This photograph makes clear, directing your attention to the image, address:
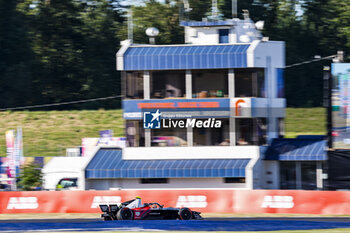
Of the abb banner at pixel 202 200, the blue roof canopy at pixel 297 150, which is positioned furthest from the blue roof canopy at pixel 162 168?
the abb banner at pixel 202 200

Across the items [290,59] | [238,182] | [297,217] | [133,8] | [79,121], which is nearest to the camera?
[297,217]

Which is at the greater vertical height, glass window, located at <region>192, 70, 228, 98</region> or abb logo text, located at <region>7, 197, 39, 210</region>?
glass window, located at <region>192, 70, 228, 98</region>

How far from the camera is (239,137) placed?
4000cm

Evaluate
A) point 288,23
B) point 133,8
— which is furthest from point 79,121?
point 288,23

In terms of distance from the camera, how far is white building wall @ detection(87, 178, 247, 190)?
39094 mm

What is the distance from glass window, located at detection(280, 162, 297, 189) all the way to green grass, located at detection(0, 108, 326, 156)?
20404 mm

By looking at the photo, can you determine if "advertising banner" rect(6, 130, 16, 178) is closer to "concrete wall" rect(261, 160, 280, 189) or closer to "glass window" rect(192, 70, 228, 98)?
"glass window" rect(192, 70, 228, 98)

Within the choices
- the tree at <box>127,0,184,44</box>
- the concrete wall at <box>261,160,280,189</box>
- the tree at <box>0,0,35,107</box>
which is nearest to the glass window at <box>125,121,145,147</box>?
the concrete wall at <box>261,160,280,189</box>

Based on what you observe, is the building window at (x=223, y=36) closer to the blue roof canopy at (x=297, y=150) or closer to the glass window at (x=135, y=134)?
the blue roof canopy at (x=297, y=150)

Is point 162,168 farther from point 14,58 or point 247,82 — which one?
point 14,58

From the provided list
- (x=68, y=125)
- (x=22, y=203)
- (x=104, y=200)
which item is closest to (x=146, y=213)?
(x=104, y=200)

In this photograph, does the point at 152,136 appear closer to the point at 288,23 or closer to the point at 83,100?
the point at 83,100

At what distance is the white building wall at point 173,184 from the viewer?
128 feet

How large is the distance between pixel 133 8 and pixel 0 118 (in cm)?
2464
